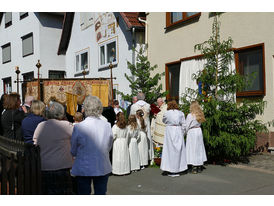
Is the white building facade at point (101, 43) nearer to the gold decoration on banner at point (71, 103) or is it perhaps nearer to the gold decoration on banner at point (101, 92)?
the gold decoration on banner at point (101, 92)

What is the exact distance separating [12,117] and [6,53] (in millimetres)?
24198

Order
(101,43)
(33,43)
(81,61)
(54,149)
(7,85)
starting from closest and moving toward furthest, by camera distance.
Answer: (54,149) → (101,43) → (81,61) → (33,43) → (7,85)

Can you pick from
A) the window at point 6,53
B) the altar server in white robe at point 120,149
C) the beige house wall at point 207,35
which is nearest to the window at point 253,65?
the beige house wall at point 207,35

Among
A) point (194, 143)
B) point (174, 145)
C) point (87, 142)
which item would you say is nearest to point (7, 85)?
point (174, 145)

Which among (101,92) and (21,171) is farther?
(101,92)

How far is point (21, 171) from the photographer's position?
378 centimetres

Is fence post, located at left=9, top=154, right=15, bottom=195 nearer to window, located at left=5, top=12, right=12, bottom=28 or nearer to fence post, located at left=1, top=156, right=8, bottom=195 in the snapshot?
fence post, located at left=1, top=156, right=8, bottom=195

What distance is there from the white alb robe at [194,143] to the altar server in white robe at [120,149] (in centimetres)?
149

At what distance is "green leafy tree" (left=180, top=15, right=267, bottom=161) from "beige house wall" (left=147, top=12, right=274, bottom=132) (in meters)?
1.37

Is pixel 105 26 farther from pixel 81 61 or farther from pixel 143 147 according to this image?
Answer: pixel 143 147

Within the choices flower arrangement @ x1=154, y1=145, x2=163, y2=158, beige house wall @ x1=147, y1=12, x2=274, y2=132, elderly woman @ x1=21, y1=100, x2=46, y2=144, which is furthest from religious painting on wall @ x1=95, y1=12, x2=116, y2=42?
elderly woman @ x1=21, y1=100, x2=46, y2=144

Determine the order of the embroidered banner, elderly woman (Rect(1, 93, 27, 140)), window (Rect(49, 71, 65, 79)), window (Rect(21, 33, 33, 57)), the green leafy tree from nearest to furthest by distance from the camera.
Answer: elderly woman (Rect(1, 93, 27, 140)) < the green leafy tree < the embroidered banner < window (Rect(49, 71, 65, 79)) < window (Rect(21, 33, 33, 57))

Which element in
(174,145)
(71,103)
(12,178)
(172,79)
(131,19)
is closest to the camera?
(12,178)

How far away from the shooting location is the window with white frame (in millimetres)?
20469
